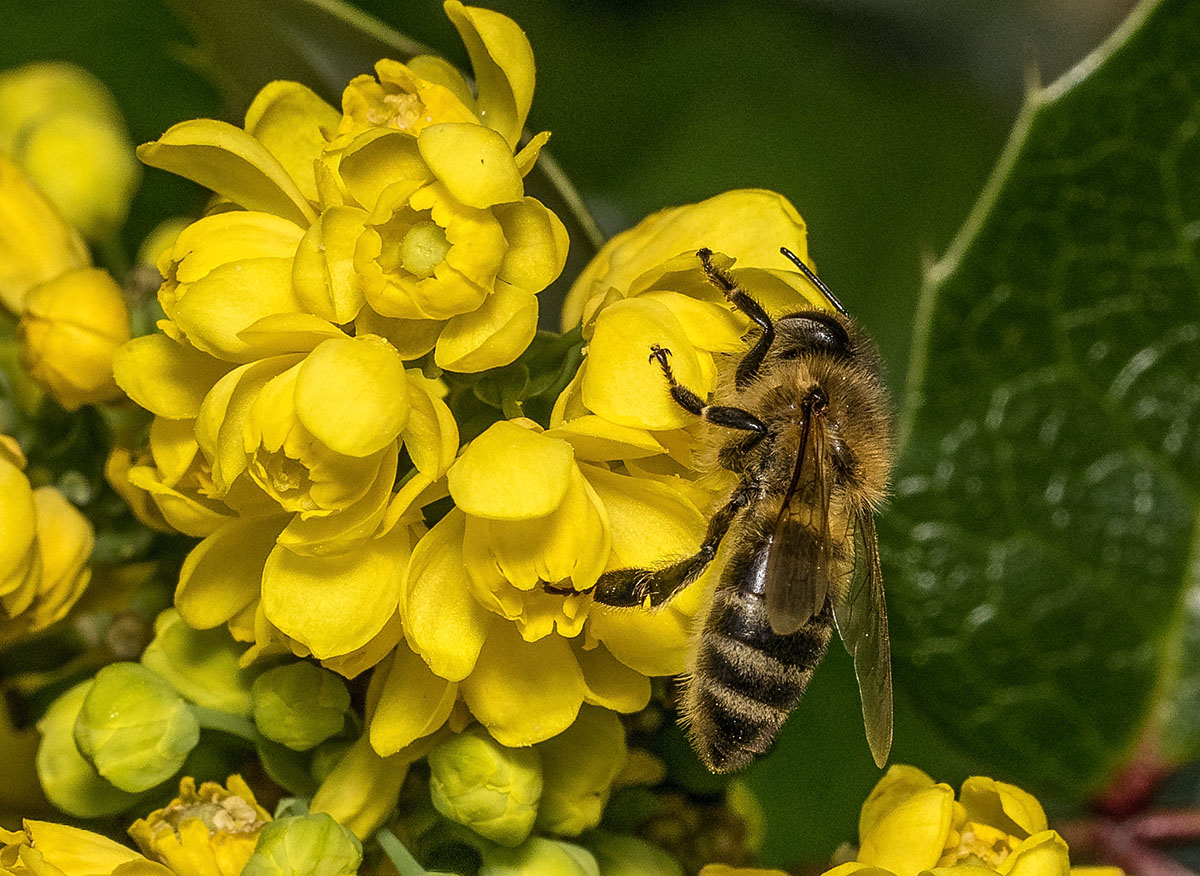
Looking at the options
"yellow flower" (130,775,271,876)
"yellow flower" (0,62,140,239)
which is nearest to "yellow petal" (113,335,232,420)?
"yellow flower" (130,775,271,876)

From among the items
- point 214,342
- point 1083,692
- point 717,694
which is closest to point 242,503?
point 214,342

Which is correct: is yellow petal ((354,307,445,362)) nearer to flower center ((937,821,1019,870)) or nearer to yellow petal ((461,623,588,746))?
yellow petal ((461,623,588,746))

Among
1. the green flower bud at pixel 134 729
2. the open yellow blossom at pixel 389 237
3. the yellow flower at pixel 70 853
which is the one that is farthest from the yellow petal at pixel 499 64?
the yellow flower at pixel 70 853

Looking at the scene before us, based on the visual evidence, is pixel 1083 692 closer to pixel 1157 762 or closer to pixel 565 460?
pixel 1157 762

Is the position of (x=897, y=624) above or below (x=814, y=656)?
below

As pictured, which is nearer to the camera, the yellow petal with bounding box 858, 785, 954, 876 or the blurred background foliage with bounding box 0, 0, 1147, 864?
the yellow petal with bounding box 858, 785, 954, 876

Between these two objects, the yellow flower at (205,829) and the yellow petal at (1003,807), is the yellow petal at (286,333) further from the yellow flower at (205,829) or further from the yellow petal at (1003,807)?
the yellow petal at (1003,807)
